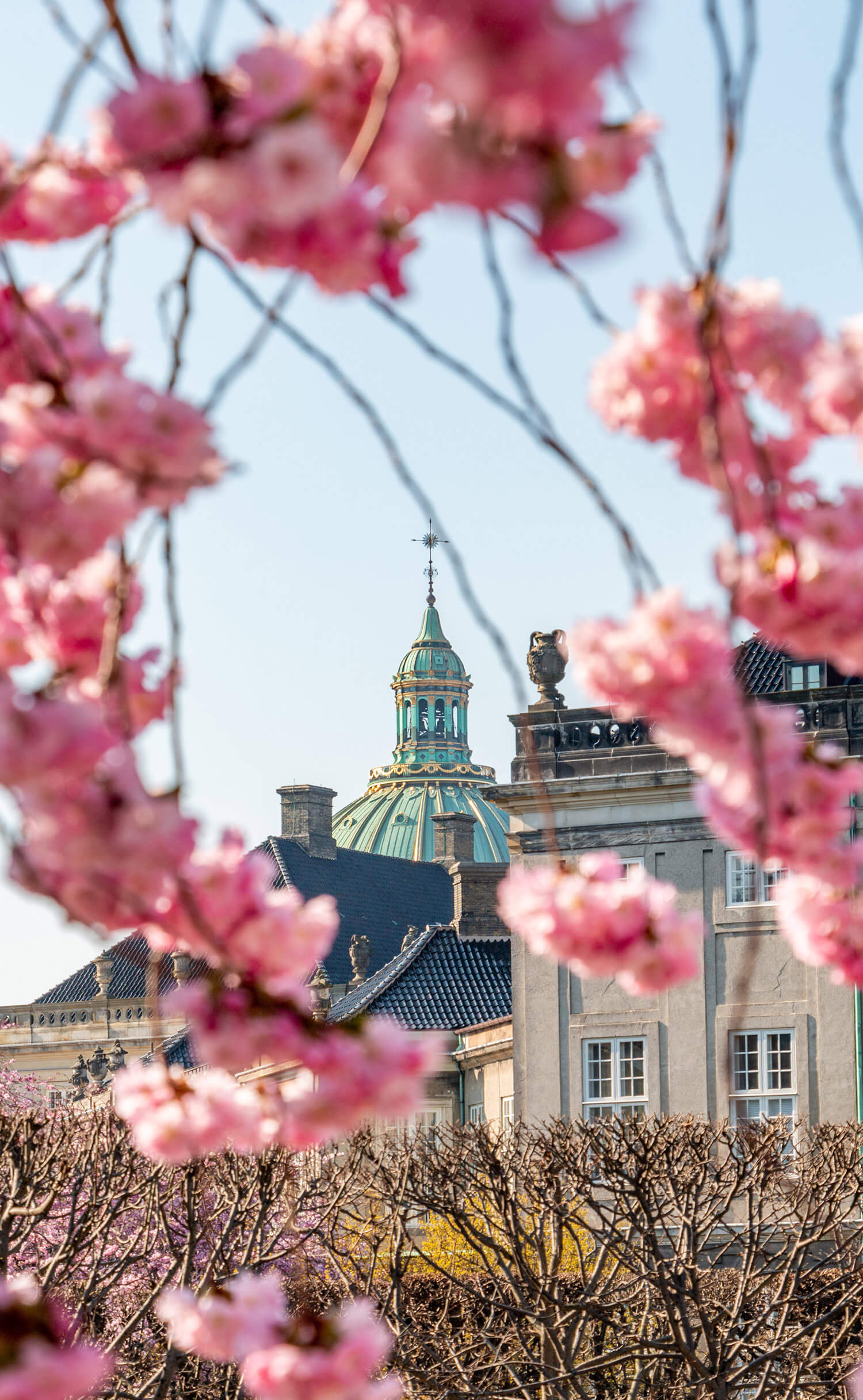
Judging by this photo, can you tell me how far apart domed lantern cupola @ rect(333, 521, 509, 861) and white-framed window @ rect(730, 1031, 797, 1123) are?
77346mm

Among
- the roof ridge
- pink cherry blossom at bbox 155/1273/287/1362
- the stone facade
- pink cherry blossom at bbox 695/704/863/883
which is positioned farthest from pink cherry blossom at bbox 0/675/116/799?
the roof ridge

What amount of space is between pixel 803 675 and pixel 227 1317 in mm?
33585

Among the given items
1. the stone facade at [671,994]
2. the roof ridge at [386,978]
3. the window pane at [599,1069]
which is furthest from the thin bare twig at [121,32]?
the roof ridge at [386,978]

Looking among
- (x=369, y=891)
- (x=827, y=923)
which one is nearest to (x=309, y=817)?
(x=369, y=891)

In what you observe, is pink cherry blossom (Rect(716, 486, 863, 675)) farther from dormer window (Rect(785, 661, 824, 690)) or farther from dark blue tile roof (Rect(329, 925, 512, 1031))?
dark blue tile roof (Rect(329, 925, 512, 1031))

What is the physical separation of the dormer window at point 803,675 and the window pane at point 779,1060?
6807mm

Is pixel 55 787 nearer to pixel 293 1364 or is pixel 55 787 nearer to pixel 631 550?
pixel 631 550

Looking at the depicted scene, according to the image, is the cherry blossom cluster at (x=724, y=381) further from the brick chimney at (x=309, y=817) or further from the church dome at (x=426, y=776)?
the church dome at (x=426, y=776)

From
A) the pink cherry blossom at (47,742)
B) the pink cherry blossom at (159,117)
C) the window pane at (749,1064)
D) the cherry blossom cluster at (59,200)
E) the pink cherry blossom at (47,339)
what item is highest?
the cherry blossom cluster at (59,200)

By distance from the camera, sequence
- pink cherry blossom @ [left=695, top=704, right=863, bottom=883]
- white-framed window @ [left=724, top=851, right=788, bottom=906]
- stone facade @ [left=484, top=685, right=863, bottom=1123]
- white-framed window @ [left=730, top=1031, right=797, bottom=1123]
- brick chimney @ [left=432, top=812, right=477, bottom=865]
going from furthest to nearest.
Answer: brick chimney @ [left=432, top=812, right=477, bottom=865], white-framed window @ [left=724, top=851, right=788, bottom=906], stone facade @ [left=484, top=685, right=863, bottom=1123], white-framed window @ [left=730, top=1031, right=797, bottom=1123], pink cherry blossom @ [left=695, top=704, right=863, bottom=883]

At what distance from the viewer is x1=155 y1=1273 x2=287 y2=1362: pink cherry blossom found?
14.4 ft

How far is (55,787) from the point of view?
130 inches

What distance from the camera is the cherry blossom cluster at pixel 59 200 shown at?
3730 mm

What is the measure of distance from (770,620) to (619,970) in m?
1.03
